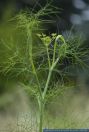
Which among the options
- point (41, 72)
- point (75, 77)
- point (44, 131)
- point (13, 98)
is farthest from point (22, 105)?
point (44, 131)

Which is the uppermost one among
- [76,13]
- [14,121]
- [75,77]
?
[76,13]

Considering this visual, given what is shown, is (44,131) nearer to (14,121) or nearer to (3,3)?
(14,121)

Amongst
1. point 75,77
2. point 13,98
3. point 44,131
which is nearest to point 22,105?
point 13,98

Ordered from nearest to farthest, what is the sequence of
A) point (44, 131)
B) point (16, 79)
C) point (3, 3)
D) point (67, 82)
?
point (44, 131), point (67, 82), point (16, 79), point (3, 3)

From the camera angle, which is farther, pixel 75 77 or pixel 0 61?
pixel 75 77

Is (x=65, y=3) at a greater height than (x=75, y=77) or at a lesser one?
greater

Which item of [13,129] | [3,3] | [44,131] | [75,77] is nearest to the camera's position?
[44,131]

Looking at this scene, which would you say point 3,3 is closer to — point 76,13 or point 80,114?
point 76,13
